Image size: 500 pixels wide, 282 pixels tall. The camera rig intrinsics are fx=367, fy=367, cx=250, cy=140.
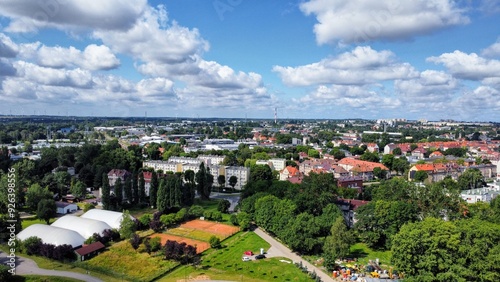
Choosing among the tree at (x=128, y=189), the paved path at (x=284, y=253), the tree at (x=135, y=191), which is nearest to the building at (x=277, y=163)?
the tree at (x=135, y=191)

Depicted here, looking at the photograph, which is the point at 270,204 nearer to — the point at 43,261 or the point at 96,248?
the point at 96,248

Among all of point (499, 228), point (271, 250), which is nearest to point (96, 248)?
point (271, 250)

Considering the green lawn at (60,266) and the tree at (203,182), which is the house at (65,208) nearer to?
the green lawn at (60,266)

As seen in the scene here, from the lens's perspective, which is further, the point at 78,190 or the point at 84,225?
the point at 78,190

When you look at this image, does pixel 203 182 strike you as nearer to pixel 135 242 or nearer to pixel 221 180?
pixel 221 180

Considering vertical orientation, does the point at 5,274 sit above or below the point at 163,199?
below

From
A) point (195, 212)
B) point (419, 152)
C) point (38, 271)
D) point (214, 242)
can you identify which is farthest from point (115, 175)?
point (419, 152)

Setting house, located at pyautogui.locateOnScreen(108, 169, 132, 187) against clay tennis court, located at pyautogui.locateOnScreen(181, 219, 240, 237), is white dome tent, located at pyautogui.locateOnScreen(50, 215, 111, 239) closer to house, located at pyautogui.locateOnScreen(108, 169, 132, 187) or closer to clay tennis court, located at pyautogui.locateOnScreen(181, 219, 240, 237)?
clay tennis court, located at pyautogui.locateOnScreen(181, 219, 240, 237)
